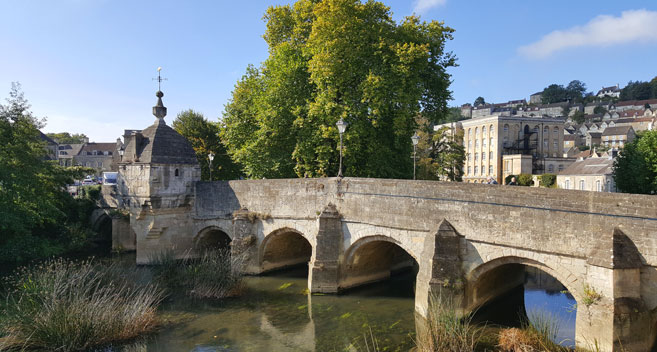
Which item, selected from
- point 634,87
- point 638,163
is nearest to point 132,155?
point 638,163

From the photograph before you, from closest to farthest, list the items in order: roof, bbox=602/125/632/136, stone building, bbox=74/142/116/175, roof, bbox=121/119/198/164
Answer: roof, bbox=121/119/198/164 → stone building, bbox=74/142/116/175 → roof, bbox=602/125/632/136

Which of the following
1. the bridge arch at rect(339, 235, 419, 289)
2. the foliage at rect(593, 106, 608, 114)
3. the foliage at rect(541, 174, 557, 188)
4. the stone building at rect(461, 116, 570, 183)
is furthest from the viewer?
the foliage at rect(593, 106, 608, 114)

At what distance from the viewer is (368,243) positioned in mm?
16391

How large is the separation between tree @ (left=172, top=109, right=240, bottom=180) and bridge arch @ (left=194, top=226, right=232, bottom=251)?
9.58 metres

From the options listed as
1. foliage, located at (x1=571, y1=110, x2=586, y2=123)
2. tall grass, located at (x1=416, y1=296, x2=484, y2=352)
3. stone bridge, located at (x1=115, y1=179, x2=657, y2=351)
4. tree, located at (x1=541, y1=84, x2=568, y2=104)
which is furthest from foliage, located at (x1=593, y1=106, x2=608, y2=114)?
tall grass, located at (x1=416, y1=296, x2=484, y2=352)

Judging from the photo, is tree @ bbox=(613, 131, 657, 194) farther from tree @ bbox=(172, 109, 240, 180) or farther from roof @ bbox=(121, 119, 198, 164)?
tree @ bbox=(172, 109, 240, 180)

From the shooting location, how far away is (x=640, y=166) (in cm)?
1908

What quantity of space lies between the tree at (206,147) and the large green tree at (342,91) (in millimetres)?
8622

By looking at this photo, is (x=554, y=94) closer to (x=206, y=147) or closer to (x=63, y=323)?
(x=206, y=147)

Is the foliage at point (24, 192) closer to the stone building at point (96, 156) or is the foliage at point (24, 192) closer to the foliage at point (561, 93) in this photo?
the stone building at point (96, 156)

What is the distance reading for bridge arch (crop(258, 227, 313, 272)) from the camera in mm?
19516

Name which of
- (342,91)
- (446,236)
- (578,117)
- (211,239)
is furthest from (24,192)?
(578,117)

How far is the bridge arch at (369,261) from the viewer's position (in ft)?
54.2

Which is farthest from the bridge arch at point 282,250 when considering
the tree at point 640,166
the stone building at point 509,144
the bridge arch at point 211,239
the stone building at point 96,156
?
the stone building at point 96,156
